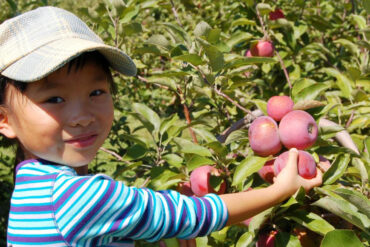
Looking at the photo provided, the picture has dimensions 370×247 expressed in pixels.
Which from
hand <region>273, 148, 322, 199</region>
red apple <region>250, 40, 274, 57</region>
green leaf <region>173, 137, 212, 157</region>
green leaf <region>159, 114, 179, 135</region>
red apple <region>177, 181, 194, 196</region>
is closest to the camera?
hand <region>273, 148, 322, 199</region>

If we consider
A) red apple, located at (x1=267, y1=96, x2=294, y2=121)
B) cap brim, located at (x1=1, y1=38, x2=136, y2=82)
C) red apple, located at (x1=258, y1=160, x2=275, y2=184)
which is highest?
cap brim, located at (x1=1, y1=38, x2=136, y2=82)

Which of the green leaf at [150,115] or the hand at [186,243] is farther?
the green leaf at [150,115]

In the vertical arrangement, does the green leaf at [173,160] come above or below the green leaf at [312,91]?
below

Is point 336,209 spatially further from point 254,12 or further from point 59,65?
point 254,12

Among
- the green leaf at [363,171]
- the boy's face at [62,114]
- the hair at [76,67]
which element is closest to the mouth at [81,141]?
the boy's face at [62,114]

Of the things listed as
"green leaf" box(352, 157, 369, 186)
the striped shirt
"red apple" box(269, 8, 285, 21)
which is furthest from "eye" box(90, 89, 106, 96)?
"red apple" box(269, 8, 285, 21)

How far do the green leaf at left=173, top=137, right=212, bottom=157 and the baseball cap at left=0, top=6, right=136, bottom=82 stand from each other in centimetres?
35

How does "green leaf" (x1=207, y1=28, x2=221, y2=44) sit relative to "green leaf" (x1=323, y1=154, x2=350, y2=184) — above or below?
above

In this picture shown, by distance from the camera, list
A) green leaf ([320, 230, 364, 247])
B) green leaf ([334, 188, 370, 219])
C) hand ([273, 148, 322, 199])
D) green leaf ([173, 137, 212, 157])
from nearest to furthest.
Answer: green leaf ([320, 230, 364, 247]), green leaf ([334, 188, 370, 219]), hand ([273, 148, 322, 199]), green leaf ([173, 137, 212, 157])

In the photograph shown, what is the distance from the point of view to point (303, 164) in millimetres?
1076

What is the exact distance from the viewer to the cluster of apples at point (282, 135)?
1095mm

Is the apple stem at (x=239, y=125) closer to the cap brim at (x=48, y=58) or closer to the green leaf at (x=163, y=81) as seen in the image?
the green leaf at (x=163, y=81)

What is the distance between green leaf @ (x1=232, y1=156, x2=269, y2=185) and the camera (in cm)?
112

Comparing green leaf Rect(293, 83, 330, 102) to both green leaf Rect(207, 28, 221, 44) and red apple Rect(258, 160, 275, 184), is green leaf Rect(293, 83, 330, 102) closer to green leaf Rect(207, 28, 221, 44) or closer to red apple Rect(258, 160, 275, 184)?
red apple Rect(258, 160, 275, 184)
